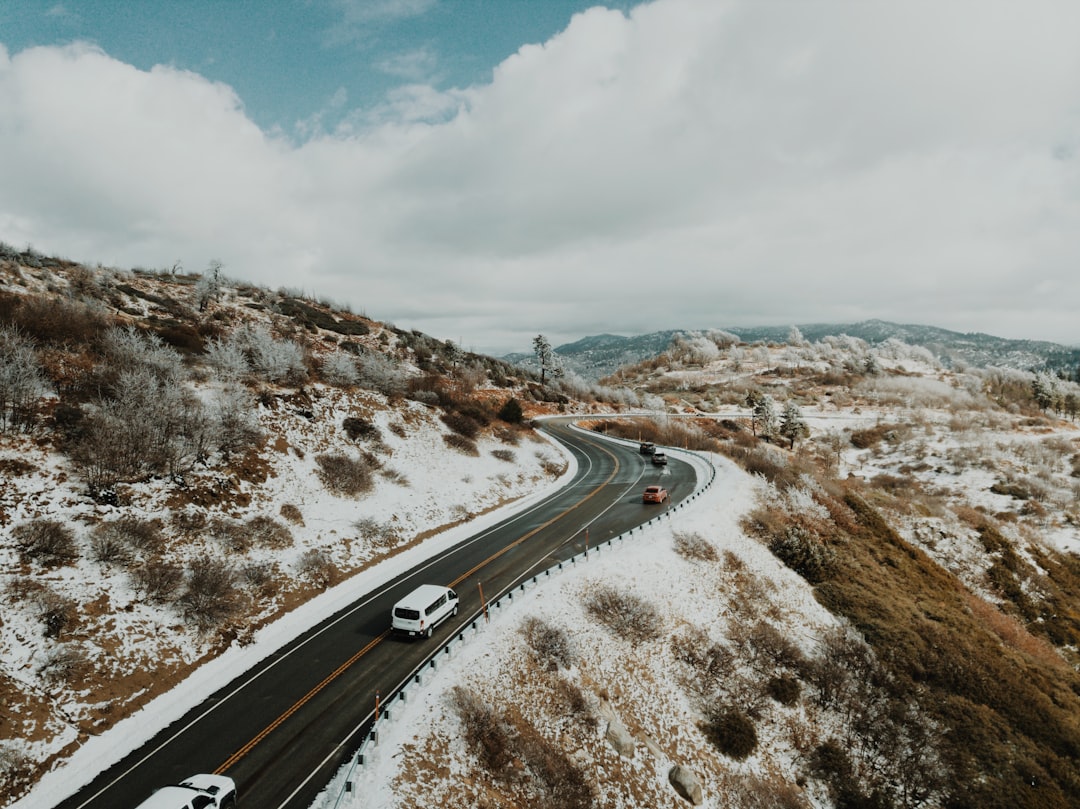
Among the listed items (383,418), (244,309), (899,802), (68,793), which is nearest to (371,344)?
(244,309)

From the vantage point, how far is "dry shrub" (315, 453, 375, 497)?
31969 mm

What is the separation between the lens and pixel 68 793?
1310 centimetres

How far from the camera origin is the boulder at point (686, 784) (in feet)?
54.5

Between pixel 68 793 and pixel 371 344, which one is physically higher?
pixel 371 344

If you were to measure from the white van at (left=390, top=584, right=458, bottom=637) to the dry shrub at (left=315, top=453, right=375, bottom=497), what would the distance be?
41.5 feet

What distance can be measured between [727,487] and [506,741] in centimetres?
2889

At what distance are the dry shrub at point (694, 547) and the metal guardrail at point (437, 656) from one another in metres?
2.29

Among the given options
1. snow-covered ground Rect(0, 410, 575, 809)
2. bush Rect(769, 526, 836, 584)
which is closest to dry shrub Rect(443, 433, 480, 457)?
snow-covered ground Rect(0, 410, 575, 809)

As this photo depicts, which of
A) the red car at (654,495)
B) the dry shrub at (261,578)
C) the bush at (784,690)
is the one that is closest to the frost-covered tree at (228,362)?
the dry shrub at (261,578)

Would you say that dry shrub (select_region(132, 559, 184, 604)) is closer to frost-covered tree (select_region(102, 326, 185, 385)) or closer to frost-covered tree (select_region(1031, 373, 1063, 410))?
frost-covered tree (select_region(102, 326, 185, 385))

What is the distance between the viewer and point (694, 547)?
1147 inches

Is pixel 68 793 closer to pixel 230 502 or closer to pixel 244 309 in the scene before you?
pixel 230 502

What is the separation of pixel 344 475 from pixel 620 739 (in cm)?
2342

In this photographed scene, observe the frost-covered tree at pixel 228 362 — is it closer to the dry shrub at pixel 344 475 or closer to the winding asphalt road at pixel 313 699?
the dry shrub at pixel 344 475
